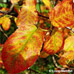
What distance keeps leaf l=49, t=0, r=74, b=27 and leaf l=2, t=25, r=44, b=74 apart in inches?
2.5

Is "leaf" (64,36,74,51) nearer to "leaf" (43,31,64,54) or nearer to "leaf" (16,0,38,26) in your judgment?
"leaf" (43,31,64,54)

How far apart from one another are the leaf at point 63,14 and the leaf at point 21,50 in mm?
64

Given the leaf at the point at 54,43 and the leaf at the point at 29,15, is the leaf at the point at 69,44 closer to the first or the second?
the leaf at the point at 54,43

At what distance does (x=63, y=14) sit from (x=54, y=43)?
90mm

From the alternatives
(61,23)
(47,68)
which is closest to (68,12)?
(61,23)

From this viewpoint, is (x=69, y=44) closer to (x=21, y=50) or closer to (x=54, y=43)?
(x=54, y=43)

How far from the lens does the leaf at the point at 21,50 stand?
28cm

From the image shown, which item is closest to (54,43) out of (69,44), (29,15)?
(69,44)

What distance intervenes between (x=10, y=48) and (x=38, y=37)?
0.08m

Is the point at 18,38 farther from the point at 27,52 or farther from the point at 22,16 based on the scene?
the point at 22,16

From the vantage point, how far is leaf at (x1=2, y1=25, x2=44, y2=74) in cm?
28

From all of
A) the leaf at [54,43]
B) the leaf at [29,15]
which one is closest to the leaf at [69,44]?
the leaf at [54,43]

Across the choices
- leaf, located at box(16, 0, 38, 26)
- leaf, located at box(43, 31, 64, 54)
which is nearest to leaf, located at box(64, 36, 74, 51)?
leaf, located at box(43, 31, 64, 54)

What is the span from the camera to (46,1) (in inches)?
18.7
